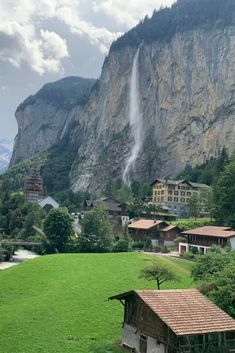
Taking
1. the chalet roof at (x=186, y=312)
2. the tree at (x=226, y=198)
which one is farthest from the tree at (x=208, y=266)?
the tree at (x=226, y=198)

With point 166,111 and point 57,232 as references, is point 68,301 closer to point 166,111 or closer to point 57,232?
point 57,232

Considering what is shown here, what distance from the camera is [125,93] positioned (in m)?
187

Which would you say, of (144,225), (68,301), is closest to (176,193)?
(144,225)

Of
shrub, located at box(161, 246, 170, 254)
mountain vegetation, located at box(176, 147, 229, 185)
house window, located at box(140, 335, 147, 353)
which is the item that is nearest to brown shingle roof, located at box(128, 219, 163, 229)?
shrub, located at box(161, 246, 170, 254)

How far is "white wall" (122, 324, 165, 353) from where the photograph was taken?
88.6 ft

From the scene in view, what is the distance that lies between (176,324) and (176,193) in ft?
307

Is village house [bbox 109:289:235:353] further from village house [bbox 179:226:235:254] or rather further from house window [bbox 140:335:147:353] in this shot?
village house [bbox 179:226:235:254]

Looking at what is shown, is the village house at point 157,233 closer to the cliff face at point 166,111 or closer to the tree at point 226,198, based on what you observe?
the tree at point 226,198

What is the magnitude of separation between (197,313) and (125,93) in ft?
540

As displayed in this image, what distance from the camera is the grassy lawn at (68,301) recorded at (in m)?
30.3

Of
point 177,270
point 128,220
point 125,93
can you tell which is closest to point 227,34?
point 125,93

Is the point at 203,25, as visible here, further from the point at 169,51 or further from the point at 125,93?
the point at 125,93

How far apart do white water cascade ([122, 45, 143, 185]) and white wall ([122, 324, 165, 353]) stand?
130 meters

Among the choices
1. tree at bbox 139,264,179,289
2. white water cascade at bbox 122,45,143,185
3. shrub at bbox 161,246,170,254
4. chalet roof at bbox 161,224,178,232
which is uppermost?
white water cascade at bbox 122,45,143,185
